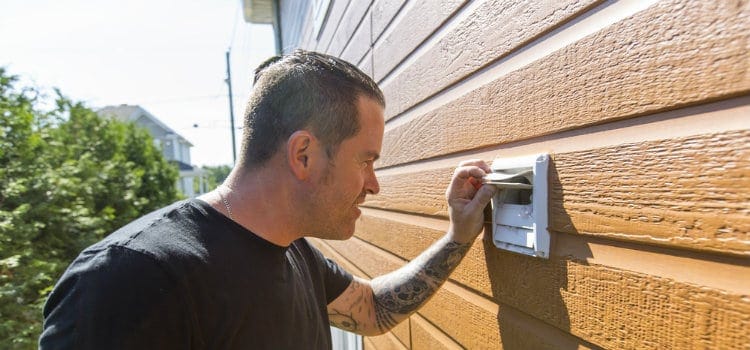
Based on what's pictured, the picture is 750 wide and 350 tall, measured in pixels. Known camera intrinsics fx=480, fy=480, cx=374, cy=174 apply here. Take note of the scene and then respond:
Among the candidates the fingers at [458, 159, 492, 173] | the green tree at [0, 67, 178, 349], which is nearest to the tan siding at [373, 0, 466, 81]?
the fingers at [458, 159, 492, 173]

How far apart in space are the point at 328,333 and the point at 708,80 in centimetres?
143

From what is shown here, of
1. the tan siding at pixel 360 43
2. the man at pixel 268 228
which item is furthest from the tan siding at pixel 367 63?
the man at pixel 268 228

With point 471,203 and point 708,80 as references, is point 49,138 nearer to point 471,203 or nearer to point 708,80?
point 471,203

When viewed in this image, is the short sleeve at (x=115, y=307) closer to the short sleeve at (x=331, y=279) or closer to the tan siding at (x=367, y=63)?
the short sleeve at (x=331, y=279)

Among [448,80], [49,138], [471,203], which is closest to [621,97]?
[471,203]

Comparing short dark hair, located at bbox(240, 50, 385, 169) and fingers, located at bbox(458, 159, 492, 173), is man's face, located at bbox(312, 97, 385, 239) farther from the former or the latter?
fingers, located at bbox(458, 159, 492, 173)

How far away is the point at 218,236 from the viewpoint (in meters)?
1.40

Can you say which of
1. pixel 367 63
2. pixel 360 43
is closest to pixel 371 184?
pixel 367 63

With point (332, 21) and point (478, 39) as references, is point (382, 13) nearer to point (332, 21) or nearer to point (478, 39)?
point (478, 39)

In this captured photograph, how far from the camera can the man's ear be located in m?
1.44

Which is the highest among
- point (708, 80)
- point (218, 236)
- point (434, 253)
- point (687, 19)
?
point (687, 19)

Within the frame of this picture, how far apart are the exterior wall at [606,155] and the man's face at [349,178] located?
31 cm

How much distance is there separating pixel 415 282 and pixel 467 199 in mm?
475

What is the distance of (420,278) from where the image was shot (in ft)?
5.85
